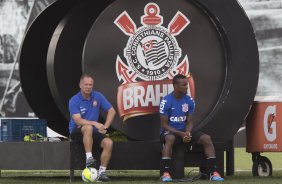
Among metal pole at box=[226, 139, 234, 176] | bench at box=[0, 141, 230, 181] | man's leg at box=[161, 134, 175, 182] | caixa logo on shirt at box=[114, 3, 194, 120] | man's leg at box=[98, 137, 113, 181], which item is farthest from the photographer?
metal pole at box=[226, 139, 234, 176]

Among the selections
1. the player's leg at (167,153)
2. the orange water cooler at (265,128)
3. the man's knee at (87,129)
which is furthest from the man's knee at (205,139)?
the orange water cooler at (265,128)

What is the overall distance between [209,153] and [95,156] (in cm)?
139

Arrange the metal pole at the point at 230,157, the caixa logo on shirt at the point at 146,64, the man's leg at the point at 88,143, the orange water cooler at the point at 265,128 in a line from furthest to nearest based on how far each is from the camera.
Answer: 1. the orange water cooler at the point at 265,128
2. the metal pole at the point at 230,157
3. the caixa logo on shirt at the point at 146,64
4. the man's leg at the point at 88,143

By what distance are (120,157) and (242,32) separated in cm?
230

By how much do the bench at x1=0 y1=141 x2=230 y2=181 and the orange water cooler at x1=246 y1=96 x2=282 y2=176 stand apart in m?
1.18

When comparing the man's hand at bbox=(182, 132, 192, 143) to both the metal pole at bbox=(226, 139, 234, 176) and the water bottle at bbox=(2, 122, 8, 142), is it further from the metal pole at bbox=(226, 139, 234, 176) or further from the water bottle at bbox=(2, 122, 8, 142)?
the water bottle at bbox=(2, 122, 8, 142)

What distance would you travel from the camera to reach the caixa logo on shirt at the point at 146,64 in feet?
41.9

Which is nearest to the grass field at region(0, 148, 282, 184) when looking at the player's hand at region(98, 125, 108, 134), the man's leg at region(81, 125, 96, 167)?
the man's leg at region(81, 125, 96, 167)

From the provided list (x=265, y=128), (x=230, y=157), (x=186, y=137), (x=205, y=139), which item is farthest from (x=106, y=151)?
(x=265, y=128)

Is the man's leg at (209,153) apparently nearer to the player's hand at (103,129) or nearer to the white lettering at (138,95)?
the white lettering at (138,95)

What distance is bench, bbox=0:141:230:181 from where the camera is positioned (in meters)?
12.3

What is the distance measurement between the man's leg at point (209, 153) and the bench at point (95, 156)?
226mm

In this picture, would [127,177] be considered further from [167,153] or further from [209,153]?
[209,153]

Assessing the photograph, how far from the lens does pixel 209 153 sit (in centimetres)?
1234
